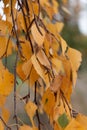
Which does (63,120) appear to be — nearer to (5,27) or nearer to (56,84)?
(56,84)

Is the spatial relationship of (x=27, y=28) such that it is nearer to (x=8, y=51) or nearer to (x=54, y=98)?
(x=8, y=51)

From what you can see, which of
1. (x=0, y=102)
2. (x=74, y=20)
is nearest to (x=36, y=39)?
(x=0, y=102)

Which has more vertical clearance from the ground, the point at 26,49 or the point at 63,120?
the point at 26,49

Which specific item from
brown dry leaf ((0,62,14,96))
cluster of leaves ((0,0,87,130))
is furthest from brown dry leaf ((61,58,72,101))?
brown dry leaf ((0,62,14,96))

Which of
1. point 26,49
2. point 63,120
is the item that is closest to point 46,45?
point 26,49

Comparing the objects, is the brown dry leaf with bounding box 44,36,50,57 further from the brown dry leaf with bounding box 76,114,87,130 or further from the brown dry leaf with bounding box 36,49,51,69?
the brown dry leaf with bounding box 76,114,87,130

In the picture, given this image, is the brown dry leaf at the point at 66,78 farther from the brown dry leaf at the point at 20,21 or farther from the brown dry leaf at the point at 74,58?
the brown dry leaf at the point at 20,21
